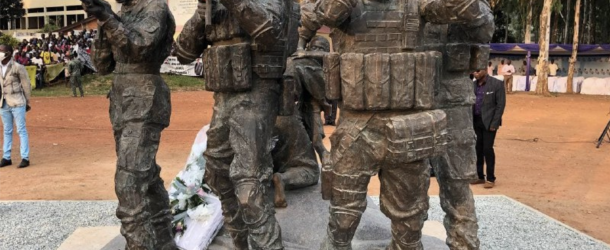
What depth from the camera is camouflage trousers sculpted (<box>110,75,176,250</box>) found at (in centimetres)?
398

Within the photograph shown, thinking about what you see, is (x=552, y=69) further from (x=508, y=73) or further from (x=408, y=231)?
(x=408, y=231)

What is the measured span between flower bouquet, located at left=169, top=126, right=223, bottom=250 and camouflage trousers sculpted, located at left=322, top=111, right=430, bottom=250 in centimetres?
146

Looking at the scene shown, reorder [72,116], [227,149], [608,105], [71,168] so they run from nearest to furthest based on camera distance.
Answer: [227,149] → [71,168] → [72,116] → [608,105]

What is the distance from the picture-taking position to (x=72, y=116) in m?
15.3

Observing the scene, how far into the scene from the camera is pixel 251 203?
3.77 meters

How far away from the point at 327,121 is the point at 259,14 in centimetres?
972

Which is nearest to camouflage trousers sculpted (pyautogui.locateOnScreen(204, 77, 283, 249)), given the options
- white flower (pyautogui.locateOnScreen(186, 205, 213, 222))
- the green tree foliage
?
white flower (pyautogui.locateOnScreen(186, 205, 213, 222))

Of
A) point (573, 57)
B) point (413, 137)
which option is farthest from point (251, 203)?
point (573, 57)

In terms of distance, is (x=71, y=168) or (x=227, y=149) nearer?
(x=227, y=149)

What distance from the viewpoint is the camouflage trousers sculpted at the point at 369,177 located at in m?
3.48

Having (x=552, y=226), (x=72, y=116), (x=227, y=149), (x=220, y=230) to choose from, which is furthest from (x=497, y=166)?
(x=72, y=116)

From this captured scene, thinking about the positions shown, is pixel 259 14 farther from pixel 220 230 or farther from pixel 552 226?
pixel 552 226

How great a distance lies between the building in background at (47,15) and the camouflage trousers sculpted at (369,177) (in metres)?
37.9

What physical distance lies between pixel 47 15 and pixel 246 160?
1622 inches
